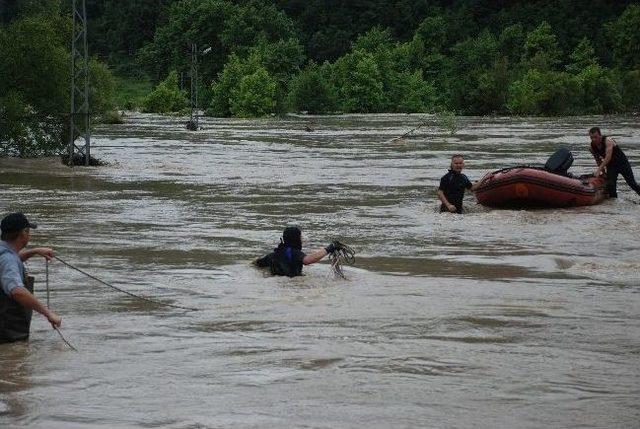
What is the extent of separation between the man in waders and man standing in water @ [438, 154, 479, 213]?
11.8 metres

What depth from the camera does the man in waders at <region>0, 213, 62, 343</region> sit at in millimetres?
10094

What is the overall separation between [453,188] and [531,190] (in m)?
1.59

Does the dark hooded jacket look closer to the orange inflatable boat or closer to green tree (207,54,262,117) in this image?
the orange inflatable boat

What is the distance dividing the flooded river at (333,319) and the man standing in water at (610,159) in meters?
0.61

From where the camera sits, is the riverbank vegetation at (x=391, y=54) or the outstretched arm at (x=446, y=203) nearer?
the outstretched arm at (x=446, y=203)

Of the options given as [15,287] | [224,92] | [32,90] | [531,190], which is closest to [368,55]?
[224,92]

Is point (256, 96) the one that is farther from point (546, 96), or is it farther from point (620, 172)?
point (620, 172)

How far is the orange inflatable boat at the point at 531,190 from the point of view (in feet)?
73.6

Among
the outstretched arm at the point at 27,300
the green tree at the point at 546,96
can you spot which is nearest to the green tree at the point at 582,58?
the green tree at the point at 546,96

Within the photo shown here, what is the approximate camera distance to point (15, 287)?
10.1 m

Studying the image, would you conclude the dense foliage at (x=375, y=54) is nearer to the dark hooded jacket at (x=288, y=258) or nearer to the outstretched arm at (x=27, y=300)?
the dark hooded jacket at (x=288, y=258)

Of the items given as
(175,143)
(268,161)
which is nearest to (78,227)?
(268,161)

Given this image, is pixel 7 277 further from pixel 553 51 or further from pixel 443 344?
pixel 553 51

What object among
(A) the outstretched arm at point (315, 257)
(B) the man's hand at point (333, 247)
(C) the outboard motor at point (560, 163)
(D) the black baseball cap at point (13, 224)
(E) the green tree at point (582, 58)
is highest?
(E) the green tree at point (582, 58)
